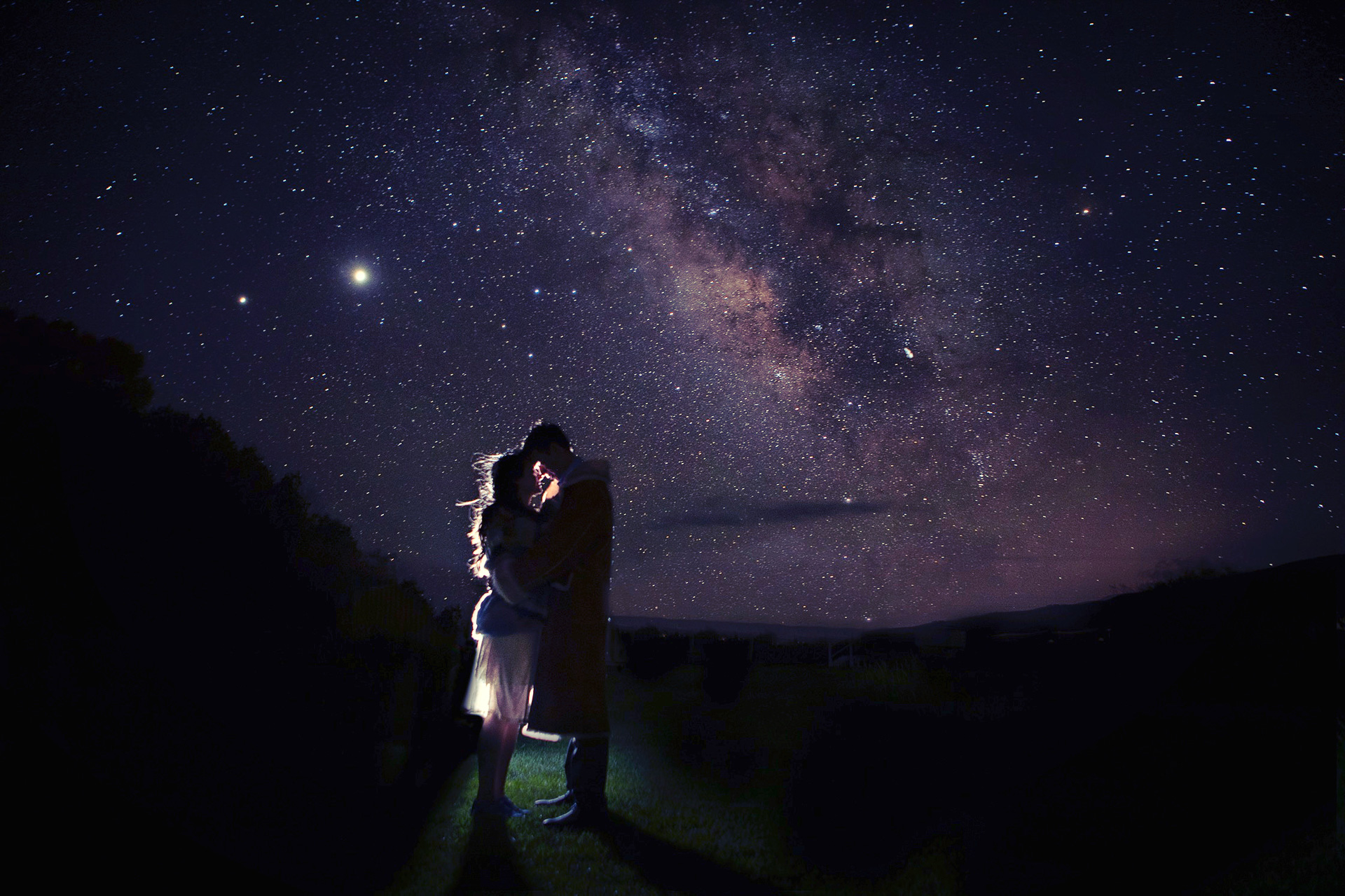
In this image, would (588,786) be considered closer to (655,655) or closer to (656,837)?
(656,837)

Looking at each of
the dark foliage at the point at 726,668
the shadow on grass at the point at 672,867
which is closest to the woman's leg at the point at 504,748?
the shadow on grass at the point at 672,867

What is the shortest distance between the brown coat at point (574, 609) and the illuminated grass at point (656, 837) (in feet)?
1.81

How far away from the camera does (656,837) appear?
3.27m

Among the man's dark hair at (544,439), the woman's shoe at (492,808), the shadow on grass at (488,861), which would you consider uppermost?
the man's dark hair at (544,439)

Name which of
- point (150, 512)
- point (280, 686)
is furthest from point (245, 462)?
point (280, 686)

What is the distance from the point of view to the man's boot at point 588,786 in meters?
3.32

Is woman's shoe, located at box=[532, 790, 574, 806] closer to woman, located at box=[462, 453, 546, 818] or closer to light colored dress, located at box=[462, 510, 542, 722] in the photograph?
woman, located at box=[462, 453, 546, 818]

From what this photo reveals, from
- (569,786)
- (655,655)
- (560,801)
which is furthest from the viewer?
(655,655)

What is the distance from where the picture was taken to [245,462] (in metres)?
23.5

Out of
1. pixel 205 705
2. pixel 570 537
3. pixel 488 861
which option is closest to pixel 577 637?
pixel 570 537

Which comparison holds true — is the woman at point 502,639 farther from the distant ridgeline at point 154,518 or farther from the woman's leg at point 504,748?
the distant ridgeline at point 154,518

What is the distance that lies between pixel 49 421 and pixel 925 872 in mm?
4016

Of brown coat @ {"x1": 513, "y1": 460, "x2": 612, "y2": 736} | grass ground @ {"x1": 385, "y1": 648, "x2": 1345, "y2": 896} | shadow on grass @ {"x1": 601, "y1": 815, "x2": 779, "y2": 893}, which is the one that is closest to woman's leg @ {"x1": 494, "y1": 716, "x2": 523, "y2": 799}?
brown coat @ {"x1": 513, "y1": 460, "x2": 612, "y2": 736}

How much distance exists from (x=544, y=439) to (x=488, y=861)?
2206 mm
